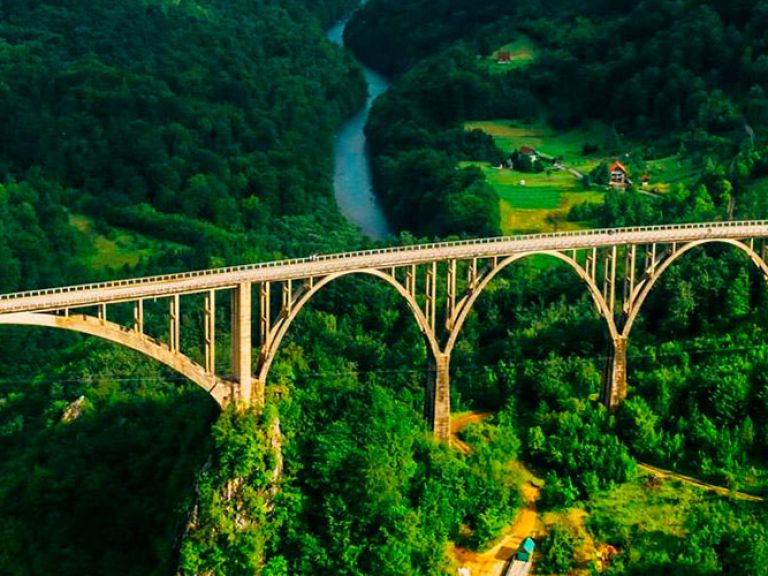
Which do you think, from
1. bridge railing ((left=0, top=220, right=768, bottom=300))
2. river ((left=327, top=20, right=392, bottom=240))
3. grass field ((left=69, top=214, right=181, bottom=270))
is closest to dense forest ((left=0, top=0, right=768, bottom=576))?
grass field ((left=69, top=214, right=181, bottom=270))

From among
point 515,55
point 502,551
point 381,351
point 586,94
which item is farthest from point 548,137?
point 502,551

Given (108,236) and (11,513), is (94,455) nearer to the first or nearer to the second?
(11,513)

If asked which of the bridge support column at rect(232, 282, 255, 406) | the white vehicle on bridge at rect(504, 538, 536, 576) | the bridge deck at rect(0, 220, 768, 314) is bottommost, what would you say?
the white vehicle on bridge at rect(504, 538, 536, 576)

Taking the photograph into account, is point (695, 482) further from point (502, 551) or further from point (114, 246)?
point (114, 246)

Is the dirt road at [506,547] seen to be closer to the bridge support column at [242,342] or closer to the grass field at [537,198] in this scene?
the bridge support column at [242,342]

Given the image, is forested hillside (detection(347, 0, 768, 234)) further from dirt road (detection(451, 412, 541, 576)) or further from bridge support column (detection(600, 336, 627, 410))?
dirt road (detection(451, 412, 541, 576))

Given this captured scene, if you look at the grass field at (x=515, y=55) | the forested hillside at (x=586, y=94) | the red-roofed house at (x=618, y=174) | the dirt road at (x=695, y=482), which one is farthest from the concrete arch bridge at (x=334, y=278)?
the grass field at (x=515, y=55)
